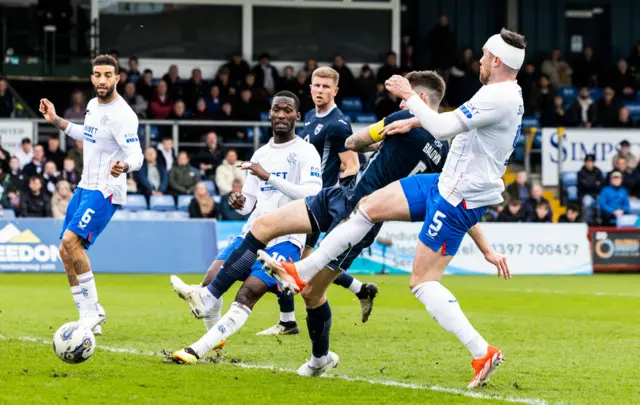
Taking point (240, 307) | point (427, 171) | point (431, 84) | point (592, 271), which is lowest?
point (592, 271)

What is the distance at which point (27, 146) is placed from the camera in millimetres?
25078

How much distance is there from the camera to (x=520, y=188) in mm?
27094

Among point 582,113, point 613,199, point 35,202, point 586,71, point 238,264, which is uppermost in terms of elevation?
point 586,71

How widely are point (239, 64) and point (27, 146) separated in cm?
731

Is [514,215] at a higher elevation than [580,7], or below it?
below

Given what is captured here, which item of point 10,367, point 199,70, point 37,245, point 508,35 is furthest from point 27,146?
point 508,35

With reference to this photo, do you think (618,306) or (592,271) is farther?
(592,271)

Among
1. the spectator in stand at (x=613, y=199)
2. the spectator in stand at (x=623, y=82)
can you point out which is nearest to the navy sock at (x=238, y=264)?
the spectator in stand at (x=613, y=199)

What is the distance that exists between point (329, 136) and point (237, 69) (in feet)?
62.2

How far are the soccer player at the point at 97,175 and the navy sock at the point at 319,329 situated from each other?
3.38m

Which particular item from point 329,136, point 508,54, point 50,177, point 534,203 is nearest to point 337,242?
point 508,54

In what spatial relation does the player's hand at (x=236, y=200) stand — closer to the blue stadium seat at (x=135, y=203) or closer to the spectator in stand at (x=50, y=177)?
the spectator in stand at (x=50, y=177)

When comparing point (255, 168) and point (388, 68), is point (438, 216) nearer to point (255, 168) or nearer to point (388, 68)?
point (255, 168)

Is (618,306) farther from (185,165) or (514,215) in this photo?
(185,165)
